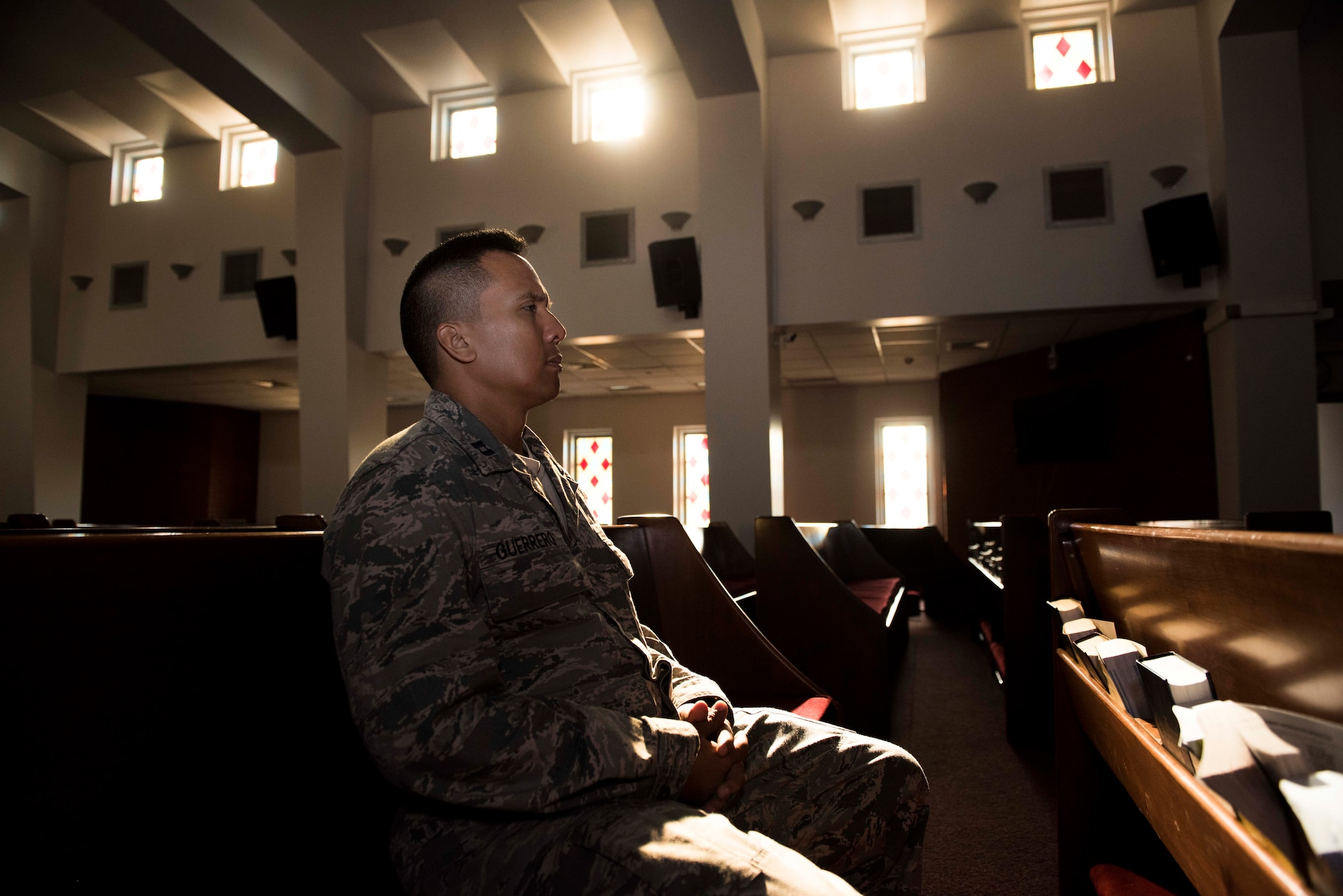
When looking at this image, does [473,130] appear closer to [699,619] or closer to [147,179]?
[147,179]

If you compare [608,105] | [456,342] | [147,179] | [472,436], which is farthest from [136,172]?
[472,436]

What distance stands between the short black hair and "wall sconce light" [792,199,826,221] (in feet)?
19.8

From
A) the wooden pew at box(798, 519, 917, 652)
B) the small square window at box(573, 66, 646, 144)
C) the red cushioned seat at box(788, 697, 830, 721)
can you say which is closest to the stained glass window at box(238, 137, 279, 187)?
the small square window at box(573, 66, 646, 144)

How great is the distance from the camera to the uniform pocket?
0.98 m

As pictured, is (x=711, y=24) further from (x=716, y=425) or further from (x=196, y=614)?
(x=196, y=614)

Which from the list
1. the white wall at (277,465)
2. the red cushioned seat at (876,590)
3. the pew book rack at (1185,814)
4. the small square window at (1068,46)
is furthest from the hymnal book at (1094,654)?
the white wall at (277,465)

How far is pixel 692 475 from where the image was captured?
11.9 metres

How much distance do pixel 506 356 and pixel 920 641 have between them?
14.3ft

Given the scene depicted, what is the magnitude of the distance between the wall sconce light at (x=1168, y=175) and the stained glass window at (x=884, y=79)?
2.22m

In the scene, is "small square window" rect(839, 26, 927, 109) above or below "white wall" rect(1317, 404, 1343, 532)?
above

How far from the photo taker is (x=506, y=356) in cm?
124

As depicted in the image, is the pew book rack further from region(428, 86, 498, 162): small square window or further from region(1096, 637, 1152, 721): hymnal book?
region(428, 86, 498, 162): small square window

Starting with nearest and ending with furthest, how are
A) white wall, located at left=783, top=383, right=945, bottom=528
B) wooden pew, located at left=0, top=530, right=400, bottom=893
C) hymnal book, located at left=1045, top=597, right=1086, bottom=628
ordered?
wooden pew, located at left=0, top=530, right=400, bottom=893
hymnal book, located at left=1045, top=597, right=1086, bottom=628
white wall, located at left=783, top=383, right=945, bottom=528

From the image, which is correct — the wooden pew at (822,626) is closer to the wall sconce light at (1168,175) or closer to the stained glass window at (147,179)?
the wall sconce light at (1168,175)
